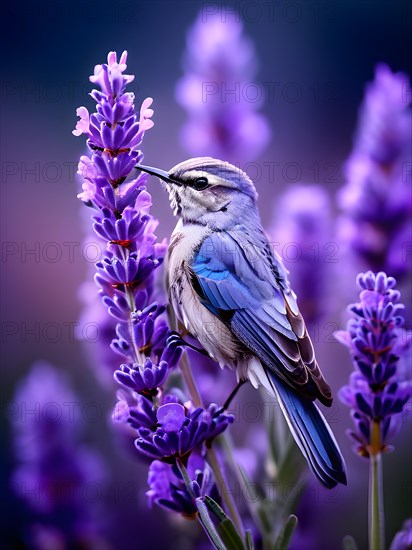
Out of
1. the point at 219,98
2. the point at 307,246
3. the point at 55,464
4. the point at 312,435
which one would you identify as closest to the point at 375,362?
the point at 312,435

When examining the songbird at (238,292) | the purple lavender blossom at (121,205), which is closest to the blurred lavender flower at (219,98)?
the songbird at (238,292)

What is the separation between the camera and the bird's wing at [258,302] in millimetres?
963

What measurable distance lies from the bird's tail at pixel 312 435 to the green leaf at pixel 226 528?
0.11 meters

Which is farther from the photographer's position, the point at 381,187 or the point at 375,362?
the point at 381,187

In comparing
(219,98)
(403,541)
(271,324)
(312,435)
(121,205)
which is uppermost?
(219,98)

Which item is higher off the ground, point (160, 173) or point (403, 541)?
point (160, 173)

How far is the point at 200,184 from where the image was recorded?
3.70 ft

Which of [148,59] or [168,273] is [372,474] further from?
[148,59]

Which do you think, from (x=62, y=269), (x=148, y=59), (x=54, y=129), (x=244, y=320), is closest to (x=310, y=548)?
(x=244, y=320)

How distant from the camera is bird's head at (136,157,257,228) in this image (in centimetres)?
111

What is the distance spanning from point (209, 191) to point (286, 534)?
1.66 feet

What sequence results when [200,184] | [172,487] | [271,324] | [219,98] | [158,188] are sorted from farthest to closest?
[158,188] < [219,98] < [200,184] < [271,324] < [172,487]

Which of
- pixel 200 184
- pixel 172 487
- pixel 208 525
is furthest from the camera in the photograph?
pixel 200 184

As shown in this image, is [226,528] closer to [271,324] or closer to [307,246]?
[271,324]
